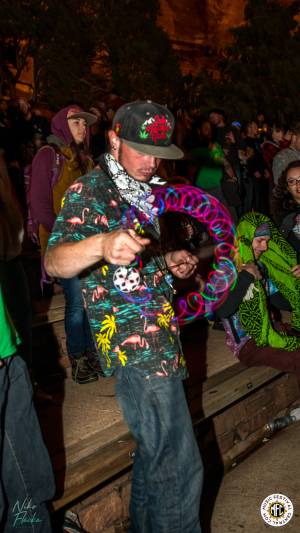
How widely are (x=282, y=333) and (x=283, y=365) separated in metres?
0.29

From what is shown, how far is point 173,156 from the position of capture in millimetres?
2135

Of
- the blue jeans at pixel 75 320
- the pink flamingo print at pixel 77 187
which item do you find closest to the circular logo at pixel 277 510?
the blue jeans at pixel 75 320

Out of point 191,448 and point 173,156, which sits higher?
point 173,156

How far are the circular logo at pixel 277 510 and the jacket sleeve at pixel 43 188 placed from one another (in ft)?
8.14

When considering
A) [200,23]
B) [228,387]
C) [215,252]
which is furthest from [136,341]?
[200,23]

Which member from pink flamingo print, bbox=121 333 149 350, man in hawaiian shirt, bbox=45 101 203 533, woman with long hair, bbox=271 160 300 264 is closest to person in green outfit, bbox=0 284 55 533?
man in hawaiian shirt, bbox=45 101 203 533

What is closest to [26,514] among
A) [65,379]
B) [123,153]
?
[123,153]

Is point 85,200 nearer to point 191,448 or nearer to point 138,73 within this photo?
point 191,448

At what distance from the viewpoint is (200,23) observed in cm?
4831

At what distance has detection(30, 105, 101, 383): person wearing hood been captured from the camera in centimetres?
411

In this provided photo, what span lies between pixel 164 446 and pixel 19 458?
60 centimetres

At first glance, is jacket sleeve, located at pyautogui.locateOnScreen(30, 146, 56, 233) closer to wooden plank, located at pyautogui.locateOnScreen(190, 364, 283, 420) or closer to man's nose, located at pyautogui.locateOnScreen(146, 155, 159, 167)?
wooden plank, located at pyautogui.locateOnScreen(190, 364, 283, 420)

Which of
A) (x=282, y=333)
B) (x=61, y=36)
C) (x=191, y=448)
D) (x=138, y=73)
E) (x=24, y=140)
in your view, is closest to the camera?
(x=191, y=448)

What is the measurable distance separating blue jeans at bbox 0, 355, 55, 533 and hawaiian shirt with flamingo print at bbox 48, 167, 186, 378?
392mm
